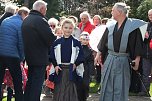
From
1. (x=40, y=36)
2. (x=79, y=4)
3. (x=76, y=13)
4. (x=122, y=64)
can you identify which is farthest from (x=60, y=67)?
(x=79, y=4)

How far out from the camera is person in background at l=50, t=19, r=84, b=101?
725 centimetres

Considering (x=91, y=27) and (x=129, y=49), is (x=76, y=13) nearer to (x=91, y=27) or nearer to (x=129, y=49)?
(x=91, y=27)

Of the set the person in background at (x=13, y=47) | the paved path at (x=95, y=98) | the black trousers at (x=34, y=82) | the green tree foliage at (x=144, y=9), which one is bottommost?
the paved path at (x=95, y=98)

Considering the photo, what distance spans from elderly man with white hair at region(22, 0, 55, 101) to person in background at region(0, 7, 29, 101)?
158mm

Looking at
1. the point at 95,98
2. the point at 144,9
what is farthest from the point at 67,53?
the point at 144,9

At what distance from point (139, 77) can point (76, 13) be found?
94.8ft

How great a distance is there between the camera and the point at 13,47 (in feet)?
24.1

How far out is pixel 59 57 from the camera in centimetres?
727

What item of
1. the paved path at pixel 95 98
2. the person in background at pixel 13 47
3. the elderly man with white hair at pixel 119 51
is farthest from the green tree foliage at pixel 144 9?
the person in background at pixel 13 47

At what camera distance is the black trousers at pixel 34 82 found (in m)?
7.41

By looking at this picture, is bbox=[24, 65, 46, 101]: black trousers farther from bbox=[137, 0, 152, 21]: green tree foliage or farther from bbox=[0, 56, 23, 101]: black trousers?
bbox=[137, 0, 152, 21]: green tree foliage

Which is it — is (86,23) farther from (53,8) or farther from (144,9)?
(53,8)

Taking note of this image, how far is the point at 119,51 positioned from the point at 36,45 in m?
Result: 1.48

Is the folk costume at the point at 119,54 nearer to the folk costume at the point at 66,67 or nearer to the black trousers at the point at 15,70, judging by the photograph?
the folk costume at the point at 66,67
